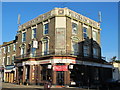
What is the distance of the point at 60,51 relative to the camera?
88.8 feet

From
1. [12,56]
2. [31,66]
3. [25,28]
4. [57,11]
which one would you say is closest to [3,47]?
[12,56]

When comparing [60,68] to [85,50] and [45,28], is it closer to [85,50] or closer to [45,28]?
[85,50]

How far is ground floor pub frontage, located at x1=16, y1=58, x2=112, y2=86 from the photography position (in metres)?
26.1

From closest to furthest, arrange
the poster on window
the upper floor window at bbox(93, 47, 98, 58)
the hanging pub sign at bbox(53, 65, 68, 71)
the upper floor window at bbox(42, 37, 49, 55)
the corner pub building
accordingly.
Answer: the hanging pub sign at bbox(53, 65, 68, 71) → the corner pub building → the poster on window → the upper floor window at bbox(42, 37, 49, 55) → the upper floor window at bbox(93, 47, 98, 58)

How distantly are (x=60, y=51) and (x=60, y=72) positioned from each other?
3193 millimetres

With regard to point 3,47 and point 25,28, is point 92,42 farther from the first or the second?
point 3,47

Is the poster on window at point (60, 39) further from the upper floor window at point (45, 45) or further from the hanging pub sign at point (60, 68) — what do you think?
the hanging pub sign at point (60, 68)

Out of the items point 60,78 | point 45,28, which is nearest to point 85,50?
point 60,78

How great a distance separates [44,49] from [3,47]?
1737 centimetres

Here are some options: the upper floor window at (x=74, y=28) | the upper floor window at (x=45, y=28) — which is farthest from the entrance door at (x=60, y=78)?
the upper floor window at (x=45, y=28)

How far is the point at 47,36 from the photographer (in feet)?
94.6

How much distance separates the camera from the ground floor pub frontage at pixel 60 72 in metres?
26.1

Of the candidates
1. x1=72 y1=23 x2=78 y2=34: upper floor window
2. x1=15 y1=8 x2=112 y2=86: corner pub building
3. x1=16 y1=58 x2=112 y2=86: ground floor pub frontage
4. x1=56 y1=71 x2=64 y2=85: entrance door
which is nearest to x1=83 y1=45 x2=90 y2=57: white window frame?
x1=15 y1=8 x2=112 y2=86: corner pub building

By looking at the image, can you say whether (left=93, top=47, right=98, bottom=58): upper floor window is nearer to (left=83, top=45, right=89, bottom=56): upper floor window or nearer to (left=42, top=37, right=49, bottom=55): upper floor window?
(left=83, top=45, right=89, bottom=56): upper floor window
